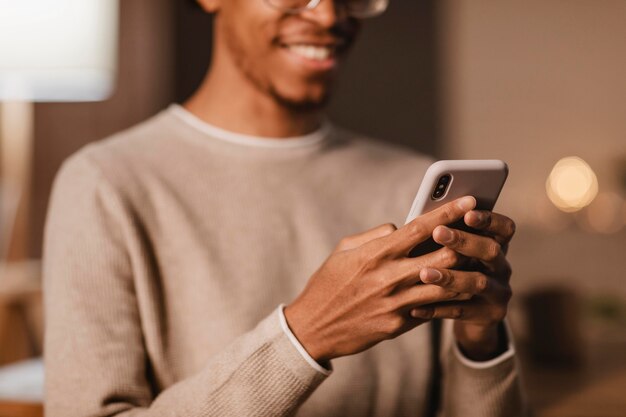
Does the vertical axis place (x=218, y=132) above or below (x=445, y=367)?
above

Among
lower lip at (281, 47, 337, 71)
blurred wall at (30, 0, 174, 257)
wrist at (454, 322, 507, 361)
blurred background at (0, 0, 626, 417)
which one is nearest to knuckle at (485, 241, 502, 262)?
wrist at (454, 322, 507, 361)

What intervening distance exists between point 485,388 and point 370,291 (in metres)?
0.29

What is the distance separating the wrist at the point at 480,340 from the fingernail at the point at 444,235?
21 centimetres

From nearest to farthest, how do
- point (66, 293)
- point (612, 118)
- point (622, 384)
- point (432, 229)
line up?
point (432, 229) → point (66, 293) → point (622, 384) → point (612, 118)

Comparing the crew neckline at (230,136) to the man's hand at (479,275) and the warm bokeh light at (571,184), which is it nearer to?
the man's hand at (479,275)

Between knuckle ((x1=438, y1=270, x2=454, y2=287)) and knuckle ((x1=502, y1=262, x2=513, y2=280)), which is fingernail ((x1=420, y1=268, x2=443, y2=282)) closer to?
knuckle ((x1=438, y1=270, x2=454, y2=287))

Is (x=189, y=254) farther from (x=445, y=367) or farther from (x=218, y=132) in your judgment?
(x=445, y=367)

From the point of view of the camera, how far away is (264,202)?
3.44ft

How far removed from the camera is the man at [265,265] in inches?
28.8

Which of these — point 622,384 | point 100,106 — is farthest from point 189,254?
point 100,106

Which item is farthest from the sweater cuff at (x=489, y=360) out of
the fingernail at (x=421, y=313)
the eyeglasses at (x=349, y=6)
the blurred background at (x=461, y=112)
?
the eyeglasses at (x=349, y=6)

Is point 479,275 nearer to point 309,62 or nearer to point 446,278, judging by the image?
point 446,278

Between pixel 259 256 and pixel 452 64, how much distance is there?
12.4ft

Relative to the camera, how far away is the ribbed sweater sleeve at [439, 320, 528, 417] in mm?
915
